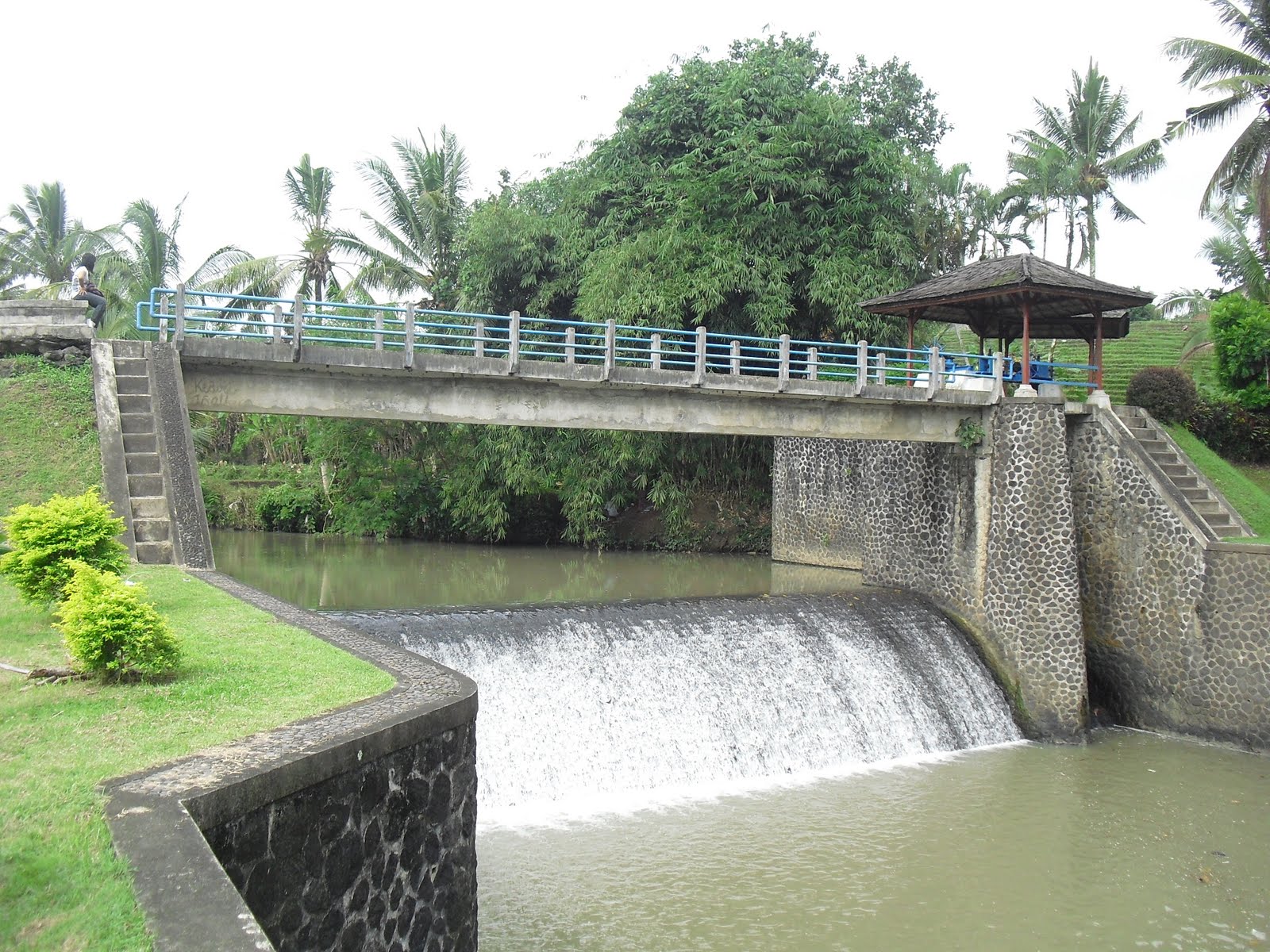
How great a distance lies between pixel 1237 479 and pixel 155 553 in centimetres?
1761

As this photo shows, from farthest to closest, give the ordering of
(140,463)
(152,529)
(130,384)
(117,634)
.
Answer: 1. (130,384)
2. (140,463)
3. (152,529)
4. (117,634)

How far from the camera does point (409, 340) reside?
13445 mm

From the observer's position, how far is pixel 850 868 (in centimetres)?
987

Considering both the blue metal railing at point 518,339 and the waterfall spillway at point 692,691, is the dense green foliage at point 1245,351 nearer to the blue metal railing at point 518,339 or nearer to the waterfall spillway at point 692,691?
the blue metal railing at point 518,339

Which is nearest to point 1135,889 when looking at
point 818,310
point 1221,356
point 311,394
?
point 311,394

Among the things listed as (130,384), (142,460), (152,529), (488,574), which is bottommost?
(488,574)

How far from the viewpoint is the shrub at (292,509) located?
3338cm

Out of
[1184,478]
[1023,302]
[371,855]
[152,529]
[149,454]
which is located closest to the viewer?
[371,855]

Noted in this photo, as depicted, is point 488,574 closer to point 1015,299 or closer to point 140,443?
point 140,443

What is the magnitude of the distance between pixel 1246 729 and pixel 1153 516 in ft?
10.8

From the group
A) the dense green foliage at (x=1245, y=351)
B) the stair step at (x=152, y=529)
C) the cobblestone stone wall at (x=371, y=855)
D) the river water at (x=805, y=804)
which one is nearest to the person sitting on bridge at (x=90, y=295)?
the stair step at (x=152, y=529)

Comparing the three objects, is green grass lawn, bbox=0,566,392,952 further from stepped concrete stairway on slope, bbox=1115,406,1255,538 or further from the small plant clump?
stepped concrete stairway on slope, bbox=1115,406,1255,538

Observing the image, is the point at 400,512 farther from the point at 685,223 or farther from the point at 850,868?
the point at 850,868

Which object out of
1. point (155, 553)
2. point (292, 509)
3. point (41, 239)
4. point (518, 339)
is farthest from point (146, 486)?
point (41, 239)
